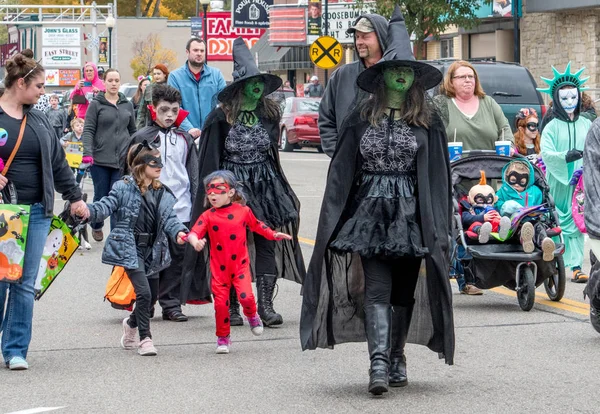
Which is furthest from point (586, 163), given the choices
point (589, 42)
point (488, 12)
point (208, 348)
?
point (488, 12)

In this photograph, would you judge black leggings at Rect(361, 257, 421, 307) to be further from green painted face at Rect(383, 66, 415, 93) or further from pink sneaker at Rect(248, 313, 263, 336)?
pink sneaker at Rect(248, 313, 263, 336)

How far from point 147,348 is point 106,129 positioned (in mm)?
5716

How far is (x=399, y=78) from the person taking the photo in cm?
712

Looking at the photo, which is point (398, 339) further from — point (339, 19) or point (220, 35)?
point (220, 35)

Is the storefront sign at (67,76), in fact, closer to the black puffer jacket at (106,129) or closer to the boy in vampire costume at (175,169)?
the black puffer jacket at (106,129)

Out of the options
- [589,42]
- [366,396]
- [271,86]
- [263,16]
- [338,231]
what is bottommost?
[366,396]

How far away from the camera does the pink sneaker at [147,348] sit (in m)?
8.38

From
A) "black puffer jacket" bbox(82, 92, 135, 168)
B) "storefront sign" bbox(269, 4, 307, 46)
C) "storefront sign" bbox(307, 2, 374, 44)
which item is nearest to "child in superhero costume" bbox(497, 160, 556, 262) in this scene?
"black puffer jacket" bbox(82, 92, 135, 168)

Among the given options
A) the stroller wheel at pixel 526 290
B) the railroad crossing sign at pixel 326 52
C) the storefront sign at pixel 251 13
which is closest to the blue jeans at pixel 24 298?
the stroller wheel at pixel 526 290

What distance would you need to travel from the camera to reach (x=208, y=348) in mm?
8688

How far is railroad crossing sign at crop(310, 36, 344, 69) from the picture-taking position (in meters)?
32.7

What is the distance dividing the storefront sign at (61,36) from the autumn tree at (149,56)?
5.62 m

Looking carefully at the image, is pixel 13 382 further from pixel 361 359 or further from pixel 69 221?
pixel 361 359

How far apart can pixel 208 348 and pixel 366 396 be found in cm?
193
